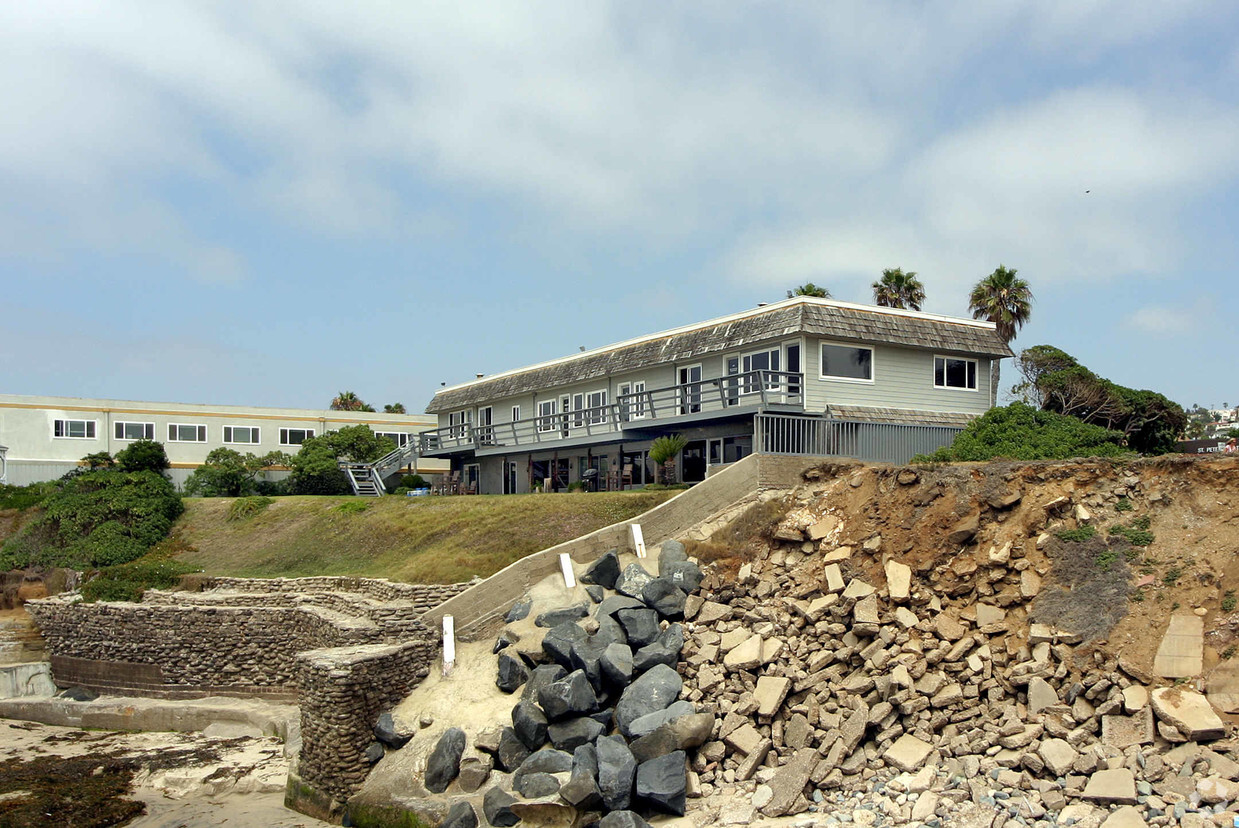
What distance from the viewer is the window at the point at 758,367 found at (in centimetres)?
2866

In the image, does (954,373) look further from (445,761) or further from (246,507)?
(246,507)

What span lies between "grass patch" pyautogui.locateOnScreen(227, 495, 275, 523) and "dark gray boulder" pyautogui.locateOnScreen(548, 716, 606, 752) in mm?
22895

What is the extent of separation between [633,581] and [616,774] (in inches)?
219

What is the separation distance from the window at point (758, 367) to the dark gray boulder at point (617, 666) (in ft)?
41.9

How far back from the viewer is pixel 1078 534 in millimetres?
15938

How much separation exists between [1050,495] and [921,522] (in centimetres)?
230

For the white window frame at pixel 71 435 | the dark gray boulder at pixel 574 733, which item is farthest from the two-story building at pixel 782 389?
the white window frame at pixel 71 435

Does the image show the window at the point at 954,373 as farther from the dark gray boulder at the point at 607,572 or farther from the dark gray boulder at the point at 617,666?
the dark gray boulder at the point at 617,666

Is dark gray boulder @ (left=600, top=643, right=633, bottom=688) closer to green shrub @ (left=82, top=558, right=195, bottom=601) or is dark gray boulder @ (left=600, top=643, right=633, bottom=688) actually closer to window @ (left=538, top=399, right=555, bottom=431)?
green shrub @ (left=82, top=558, right=195, bottom=601)

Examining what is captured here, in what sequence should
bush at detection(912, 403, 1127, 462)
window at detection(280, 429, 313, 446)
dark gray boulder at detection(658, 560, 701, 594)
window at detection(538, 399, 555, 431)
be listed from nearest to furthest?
dark gray boulder at detection(658, 560, 701, 594) → bush at detection(912, 403, 1127, 462) → window at detection(538, 399, 555, 431) → window at detection(280, 429, 313, 446)

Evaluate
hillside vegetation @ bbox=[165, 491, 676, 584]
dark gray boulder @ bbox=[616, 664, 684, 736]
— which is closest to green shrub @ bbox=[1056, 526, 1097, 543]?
dark gray boulder @ bbox=[616, 664, 684, 736]

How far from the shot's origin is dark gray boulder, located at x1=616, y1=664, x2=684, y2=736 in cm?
1598

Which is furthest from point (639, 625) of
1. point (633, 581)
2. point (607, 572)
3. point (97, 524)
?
point (97, 524)

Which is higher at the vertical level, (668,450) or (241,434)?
(241,434)
